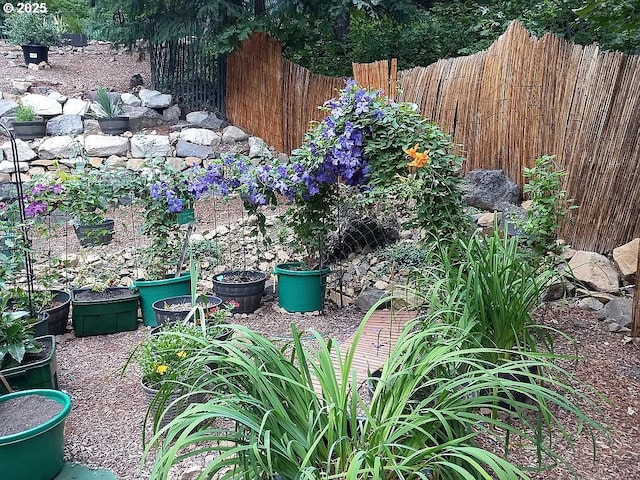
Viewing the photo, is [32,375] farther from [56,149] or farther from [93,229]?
[56,149]

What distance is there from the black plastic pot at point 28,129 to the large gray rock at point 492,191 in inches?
234

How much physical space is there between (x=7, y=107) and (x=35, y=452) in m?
7.48

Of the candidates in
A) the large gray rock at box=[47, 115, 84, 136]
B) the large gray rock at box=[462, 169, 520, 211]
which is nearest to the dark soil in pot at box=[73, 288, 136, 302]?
the large gray rock at box=[462, 169, 520, 211]

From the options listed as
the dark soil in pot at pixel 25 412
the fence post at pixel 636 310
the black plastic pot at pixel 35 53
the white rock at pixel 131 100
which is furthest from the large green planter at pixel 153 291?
the black plastic pot at pixel 35 53

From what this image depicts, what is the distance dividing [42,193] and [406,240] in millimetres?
2752

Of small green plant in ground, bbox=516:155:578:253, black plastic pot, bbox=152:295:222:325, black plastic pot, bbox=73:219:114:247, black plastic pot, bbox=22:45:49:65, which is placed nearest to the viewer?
small green plant in ground, bbox=516:155:578:253

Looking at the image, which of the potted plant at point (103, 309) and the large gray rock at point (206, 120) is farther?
the large gray rock at point (206, 120)

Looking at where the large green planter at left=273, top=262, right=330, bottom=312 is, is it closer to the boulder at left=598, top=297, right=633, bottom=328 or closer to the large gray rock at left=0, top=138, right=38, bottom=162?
the boulder at left=598, top=297, right=633, bottom=328

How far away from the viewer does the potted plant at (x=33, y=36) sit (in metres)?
9.71

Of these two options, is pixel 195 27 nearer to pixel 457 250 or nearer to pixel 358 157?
pixel 358 157

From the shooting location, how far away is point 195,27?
813cm

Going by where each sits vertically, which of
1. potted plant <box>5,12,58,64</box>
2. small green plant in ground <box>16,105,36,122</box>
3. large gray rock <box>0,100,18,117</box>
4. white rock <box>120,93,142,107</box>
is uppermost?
potted plant <box>5,12,58,64</box>

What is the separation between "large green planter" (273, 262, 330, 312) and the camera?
157 inches

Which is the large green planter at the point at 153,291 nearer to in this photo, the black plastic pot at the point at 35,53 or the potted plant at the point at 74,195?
the potted plant at the point at 74,195
